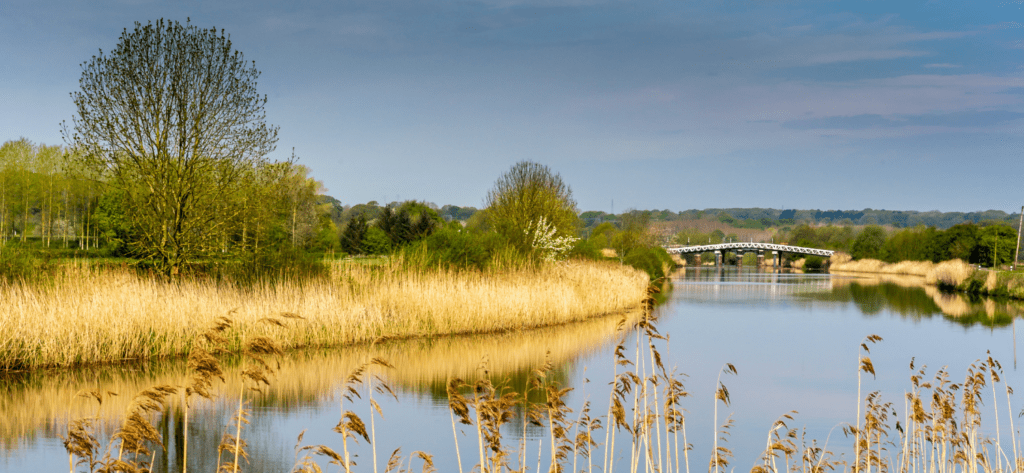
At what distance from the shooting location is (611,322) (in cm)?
2181

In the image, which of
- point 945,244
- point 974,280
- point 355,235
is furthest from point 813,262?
point 355,235

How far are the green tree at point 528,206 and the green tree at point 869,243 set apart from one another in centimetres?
5715

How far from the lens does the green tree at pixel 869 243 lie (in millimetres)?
82069

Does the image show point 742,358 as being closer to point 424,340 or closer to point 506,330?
point 506,330

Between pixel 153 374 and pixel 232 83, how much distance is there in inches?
295

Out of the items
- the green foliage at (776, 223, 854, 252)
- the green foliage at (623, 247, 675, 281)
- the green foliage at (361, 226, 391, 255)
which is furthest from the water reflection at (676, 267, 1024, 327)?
the green foliage at (776, 223, 854, 252)

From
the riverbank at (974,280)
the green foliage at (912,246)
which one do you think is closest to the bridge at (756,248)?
the green foliage at (912,246)

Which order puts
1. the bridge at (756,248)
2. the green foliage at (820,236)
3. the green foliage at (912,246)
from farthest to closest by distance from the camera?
the green foliage at (820,236) → the bridge at (756,248) → the green foliage at (912,246)

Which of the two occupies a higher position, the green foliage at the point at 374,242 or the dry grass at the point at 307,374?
the green foliage at the point at 374,242

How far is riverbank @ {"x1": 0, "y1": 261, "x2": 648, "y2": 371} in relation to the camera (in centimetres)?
1191

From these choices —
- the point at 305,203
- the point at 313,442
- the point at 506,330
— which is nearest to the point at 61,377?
the point at 313,442

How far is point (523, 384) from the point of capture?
12.8 meters

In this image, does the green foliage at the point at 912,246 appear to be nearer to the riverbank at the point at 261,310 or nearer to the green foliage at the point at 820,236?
the green foliage at the point at 820,236

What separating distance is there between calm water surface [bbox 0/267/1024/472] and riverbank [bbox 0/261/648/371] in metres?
0.61
